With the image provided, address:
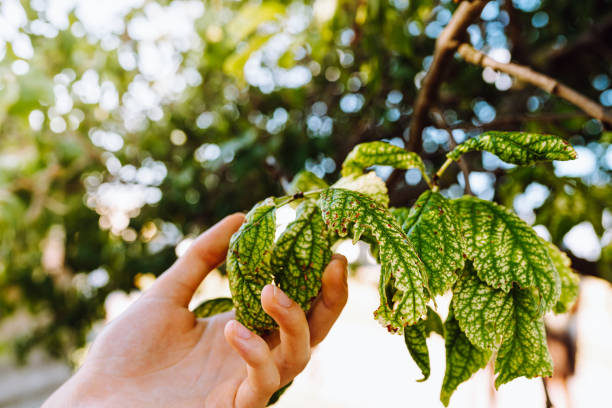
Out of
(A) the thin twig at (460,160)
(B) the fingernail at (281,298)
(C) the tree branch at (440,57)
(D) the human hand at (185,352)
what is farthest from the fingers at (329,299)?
(C) the tree branch at (440,57)

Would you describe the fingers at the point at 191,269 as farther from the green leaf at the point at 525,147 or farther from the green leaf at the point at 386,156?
the green leaf at the point at 525,147

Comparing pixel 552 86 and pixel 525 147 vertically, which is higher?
pixel 552 86

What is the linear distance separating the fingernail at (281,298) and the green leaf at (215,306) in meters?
0.25

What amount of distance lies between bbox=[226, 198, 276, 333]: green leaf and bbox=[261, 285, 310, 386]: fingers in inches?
0.9

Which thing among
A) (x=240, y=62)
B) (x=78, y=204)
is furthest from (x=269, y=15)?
(x=78, y=204)

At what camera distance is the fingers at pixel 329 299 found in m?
0.61

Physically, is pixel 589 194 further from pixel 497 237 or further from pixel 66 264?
pixel 66 264

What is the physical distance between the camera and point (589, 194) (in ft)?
3.22

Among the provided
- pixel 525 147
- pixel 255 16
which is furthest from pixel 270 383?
pixel 255 16

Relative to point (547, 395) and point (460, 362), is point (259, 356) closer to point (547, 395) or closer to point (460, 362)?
point (460, 362)

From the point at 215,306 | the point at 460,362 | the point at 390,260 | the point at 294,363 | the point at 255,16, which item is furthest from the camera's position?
the point at 255,16

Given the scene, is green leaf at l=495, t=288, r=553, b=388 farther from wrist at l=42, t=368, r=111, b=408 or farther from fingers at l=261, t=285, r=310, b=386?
wrist at l=42, t=368, r=111, b=408

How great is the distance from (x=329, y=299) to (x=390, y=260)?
0.93ft

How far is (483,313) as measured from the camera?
46 cm
